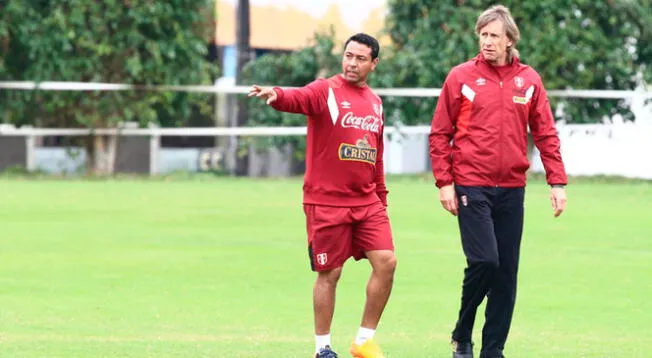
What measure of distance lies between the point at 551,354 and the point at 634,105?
19401mm

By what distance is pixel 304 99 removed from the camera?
29.2 ft

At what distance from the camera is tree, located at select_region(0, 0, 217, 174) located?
88.1ft

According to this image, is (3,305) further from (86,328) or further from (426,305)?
(426,305)

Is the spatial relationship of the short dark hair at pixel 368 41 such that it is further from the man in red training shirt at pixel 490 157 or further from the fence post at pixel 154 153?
the fence post at pixel 154 153

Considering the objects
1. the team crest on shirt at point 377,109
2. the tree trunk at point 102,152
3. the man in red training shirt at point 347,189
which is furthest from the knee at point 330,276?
the tree trunk at point 102,152

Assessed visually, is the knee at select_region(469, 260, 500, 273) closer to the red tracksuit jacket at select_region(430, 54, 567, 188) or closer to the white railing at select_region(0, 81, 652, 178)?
the red tracksuit jacket at select_region(430, 54, 567, 188)

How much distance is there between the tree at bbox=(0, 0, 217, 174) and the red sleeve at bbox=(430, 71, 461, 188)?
18149 millimetres

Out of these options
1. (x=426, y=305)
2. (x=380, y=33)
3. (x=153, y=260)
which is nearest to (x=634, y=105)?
(x=380, y=33)

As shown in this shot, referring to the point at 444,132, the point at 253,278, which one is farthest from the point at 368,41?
the point at 253,278

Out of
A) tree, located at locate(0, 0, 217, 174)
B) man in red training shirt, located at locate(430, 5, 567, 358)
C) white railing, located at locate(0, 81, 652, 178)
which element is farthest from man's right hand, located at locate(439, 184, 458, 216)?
tree, located at locate(0, 0, 217, 174)

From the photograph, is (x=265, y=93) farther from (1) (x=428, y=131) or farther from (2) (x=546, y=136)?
(1) (x=428, y=131)

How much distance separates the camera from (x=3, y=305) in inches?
461

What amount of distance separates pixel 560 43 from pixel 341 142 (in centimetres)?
1910

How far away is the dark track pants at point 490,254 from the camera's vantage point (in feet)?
29.6
